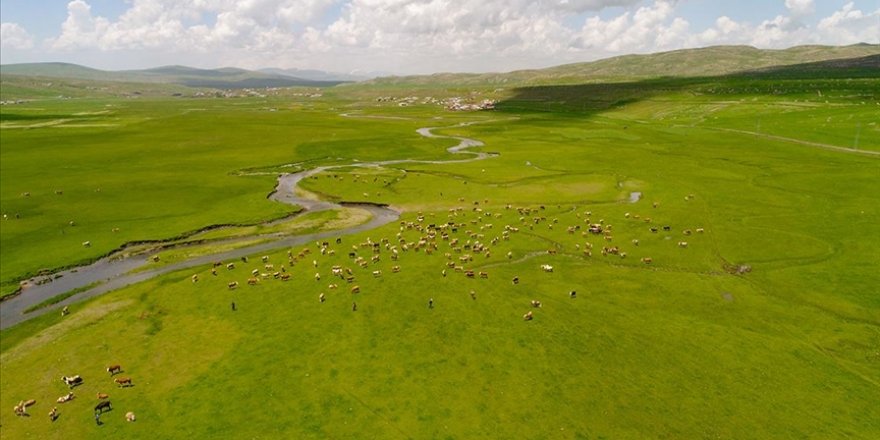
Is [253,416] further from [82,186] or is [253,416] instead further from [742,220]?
[82,186]

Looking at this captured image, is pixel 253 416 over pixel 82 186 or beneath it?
beneath

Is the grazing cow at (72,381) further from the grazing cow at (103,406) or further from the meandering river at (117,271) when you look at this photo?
the meandering river at (117,271)

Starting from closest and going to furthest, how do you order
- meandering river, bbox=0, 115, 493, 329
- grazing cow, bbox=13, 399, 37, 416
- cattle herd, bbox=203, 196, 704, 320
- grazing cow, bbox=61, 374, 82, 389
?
grazing cow, bbox=13, 399, 37, 416, grazing cow, bbox=61, 374, 82, 389, meandering river, bbox=0, 115, 493, 329, cattle herd, bbox=203, 196, 704, 320

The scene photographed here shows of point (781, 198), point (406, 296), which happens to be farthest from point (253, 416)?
point (781, 198)

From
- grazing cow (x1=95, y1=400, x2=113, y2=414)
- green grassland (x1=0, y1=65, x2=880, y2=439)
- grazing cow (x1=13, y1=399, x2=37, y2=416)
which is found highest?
green grassland (x1=0, y1=65, x2=880, y2=439)

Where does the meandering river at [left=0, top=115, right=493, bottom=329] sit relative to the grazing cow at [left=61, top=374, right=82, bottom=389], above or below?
above

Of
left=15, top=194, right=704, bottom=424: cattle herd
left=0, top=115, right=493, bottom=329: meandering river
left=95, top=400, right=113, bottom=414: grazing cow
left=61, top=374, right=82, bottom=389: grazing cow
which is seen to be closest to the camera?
left=95, top=400, right=113, bottom=414: grazing cow

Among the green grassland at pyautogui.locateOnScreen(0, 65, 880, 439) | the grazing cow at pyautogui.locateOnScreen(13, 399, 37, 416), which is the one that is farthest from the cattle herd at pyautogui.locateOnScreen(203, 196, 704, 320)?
the grazing cow at pyautogui.locateOnScreen(13, 399, 37, 416)

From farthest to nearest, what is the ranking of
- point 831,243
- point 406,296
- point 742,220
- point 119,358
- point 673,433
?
point 742,220 → point 831,243 → point 406,296 → point 119,358 → point 673,433

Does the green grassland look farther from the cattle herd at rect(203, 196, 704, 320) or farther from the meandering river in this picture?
the meandering river
